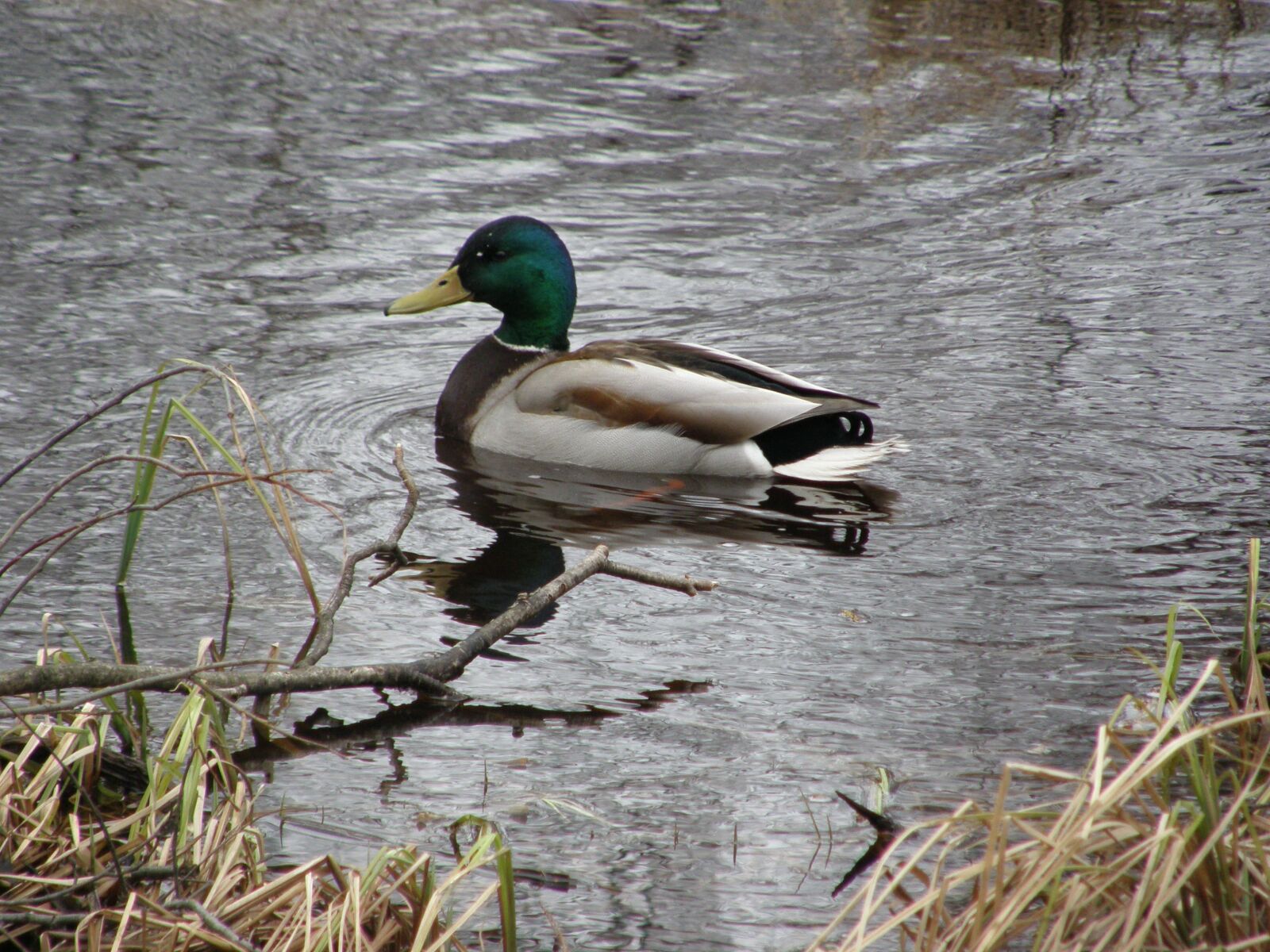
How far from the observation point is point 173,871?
2.91 m

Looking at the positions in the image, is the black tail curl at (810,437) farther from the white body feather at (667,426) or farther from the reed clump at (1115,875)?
the reed clump at (1115,875)

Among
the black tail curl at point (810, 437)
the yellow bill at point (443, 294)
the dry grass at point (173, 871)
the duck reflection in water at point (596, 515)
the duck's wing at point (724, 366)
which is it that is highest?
the yellow bill at point (443, 294)

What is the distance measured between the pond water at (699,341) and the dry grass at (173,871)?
33 cm

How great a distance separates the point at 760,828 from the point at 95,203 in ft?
21.7

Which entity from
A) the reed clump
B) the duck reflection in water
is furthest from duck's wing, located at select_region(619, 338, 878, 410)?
the reed clump

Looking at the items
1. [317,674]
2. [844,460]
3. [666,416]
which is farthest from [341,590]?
[844,460]

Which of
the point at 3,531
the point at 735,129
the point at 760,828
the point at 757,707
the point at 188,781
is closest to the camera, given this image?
the point at 188,781

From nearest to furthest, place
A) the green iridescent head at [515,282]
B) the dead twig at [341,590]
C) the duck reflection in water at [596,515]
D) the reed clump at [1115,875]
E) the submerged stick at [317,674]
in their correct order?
the reed clump at [1115,875] < the submerged stick at [317,674] < the dead twig at [341,590] < the duck reflection in water at [596,515] < the green iridescent head at [515,282]

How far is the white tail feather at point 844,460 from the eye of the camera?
6.15 meters

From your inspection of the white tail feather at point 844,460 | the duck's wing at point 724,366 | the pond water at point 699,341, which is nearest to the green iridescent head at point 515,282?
the pond water at point 699,341

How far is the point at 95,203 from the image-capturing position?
28.9 ft

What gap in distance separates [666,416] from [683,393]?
0.38 feet

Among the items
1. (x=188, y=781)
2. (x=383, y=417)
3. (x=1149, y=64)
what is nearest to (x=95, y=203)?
(x=383, y=417)

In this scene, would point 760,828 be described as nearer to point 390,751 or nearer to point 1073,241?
point 390,751
